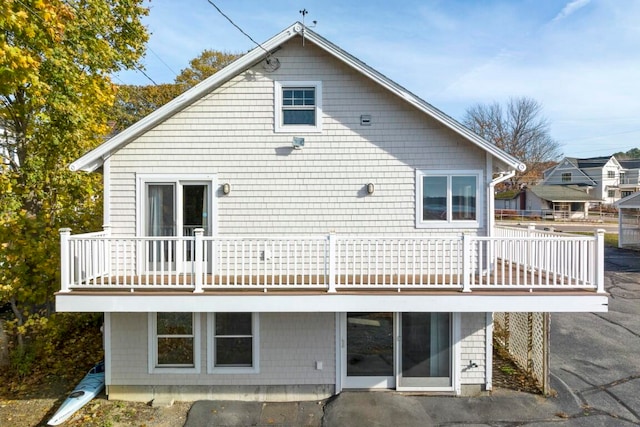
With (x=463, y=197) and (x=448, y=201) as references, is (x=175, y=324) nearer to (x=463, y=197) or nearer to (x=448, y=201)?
(x=448, y=201)

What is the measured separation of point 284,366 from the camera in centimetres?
804

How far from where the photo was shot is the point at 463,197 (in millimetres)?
8250

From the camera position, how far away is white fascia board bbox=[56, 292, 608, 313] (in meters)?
6.76

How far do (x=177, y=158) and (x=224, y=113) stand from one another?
1426 millimetres

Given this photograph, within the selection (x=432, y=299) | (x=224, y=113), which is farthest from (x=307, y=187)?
(x=432, y=299)

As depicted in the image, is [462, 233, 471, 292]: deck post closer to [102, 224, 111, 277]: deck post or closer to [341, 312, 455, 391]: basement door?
[341, 312, 455, 391]: basement door

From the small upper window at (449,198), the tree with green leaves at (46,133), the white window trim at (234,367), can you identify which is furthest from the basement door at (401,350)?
the tree with green leaves at (46,133)

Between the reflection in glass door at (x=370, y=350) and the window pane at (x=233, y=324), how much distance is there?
85.4 inches

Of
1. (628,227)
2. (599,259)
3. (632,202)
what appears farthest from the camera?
(628,227)

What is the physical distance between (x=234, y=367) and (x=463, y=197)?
6.19m

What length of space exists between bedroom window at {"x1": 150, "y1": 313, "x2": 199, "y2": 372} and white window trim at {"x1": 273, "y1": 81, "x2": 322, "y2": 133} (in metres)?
4.54

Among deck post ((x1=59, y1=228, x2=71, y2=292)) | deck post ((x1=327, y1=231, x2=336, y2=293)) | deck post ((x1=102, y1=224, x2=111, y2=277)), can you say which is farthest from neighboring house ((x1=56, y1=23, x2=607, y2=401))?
deck post ((x1=59, y1=228, x2=71, y2=292))

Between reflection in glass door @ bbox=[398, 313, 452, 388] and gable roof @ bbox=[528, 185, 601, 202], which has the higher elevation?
gable roof @ bbox=[528, 185, 601, 202]

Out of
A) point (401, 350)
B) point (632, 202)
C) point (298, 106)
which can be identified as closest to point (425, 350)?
point (401, 350)
